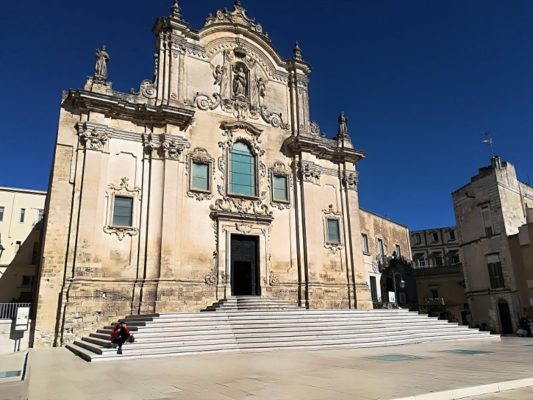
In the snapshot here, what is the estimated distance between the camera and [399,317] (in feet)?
61.1

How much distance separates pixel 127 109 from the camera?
19797 mm

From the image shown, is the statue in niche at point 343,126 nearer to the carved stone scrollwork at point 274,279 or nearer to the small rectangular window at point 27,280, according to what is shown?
the carved stone scrollwork at point 274,279

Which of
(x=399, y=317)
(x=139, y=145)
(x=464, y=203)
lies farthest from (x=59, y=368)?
(x=464, y=203)

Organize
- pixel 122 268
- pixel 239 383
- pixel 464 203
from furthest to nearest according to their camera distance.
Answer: pixel 464 203 → pixel 122 268 → pixel 239 383

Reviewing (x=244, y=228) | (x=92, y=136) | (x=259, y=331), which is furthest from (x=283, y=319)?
(x=92, y=136)

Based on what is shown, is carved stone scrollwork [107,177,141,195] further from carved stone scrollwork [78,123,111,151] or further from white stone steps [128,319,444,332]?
white stone steps [128,319,444,332]

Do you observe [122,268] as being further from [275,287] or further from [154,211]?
[275,287]

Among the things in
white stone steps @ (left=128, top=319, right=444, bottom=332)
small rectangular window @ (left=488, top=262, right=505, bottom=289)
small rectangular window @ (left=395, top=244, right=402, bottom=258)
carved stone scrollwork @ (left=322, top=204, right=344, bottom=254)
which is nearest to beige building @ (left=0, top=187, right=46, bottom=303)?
white stone steps @ (left=128, top=319, right=444, bottom=332)

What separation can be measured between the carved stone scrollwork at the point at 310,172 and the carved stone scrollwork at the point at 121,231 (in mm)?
9799

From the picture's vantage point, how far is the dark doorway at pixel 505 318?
84.1ft

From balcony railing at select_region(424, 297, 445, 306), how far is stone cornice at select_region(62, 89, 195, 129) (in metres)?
29.3

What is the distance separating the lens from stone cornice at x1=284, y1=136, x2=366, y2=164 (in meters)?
23.8

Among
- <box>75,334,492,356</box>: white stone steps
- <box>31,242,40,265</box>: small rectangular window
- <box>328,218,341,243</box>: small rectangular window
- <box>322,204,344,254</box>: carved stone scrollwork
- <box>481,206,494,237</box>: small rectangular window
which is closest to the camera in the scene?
<box>75,334,492,356</box>: white stone steps

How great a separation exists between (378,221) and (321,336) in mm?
21714
